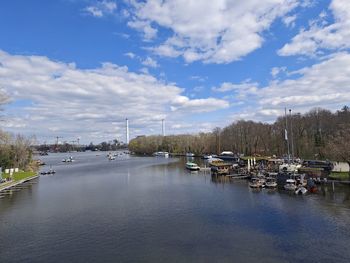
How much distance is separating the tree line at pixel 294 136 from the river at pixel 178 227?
820 inches

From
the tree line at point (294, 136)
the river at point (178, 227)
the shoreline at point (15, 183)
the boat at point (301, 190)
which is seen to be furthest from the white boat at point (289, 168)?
the shoreline at point (15, 183)

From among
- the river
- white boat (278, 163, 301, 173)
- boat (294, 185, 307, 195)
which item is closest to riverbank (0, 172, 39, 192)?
the river

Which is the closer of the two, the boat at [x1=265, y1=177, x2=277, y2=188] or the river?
the river

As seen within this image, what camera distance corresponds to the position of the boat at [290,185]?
48500 millimetres

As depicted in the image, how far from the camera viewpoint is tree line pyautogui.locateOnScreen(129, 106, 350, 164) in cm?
7588

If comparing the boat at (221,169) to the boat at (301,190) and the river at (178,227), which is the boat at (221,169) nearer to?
the river at (178,227)

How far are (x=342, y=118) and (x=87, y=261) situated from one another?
89.5 metres

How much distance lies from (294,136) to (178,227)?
73907mm

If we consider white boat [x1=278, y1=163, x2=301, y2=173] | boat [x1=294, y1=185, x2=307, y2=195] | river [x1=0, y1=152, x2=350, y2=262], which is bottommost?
river [x1=0, y1=152, x2=350, y2=262]

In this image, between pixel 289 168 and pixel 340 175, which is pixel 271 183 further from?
pixel 340 175

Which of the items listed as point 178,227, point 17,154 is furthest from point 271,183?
point 17,154

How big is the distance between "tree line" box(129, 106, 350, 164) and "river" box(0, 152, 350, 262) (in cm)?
2083

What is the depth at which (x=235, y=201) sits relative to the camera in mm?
42031

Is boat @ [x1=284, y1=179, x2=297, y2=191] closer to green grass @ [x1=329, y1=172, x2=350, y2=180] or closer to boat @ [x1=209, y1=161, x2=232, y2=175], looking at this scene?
green grass @ [x1=329, y1=172, x2=350, y2=180]
